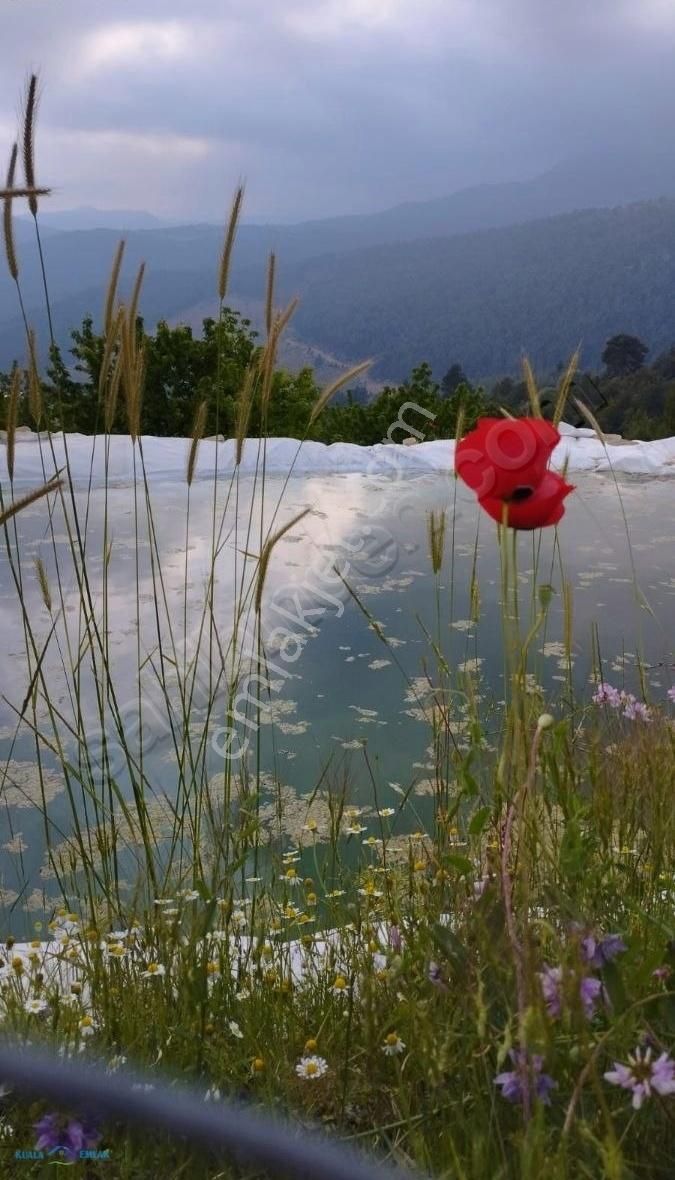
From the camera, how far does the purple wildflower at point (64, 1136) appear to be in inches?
27.4

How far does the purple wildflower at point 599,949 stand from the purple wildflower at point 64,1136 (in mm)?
369

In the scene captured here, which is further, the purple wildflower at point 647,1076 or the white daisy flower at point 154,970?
the white daisy flower at point 154,970

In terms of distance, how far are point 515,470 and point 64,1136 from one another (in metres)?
0.59

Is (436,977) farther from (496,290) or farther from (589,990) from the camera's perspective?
(496,290)

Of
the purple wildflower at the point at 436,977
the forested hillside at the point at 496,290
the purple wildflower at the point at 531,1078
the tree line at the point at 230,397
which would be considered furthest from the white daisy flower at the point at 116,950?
the forested hillside at the point at 496,290

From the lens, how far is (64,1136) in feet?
2.38

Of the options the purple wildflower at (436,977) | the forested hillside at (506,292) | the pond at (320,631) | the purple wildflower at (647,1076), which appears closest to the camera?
the purple wildflower at (647,1076)

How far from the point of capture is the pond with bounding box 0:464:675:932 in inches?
75.2

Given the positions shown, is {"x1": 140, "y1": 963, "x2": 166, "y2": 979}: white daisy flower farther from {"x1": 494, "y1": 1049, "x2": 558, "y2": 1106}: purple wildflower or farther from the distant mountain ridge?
the distant mountain ridge

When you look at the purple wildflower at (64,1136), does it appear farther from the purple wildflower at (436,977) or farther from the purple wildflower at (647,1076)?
the purple wildflower at (647,1076)

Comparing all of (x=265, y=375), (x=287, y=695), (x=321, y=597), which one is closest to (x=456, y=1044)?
(x=265, y=375)

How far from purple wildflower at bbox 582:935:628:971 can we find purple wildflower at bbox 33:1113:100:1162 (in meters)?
0.37

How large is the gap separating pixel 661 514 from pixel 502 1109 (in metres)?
4.30

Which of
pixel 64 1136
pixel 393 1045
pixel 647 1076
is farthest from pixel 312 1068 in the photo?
pixel 647 1076
